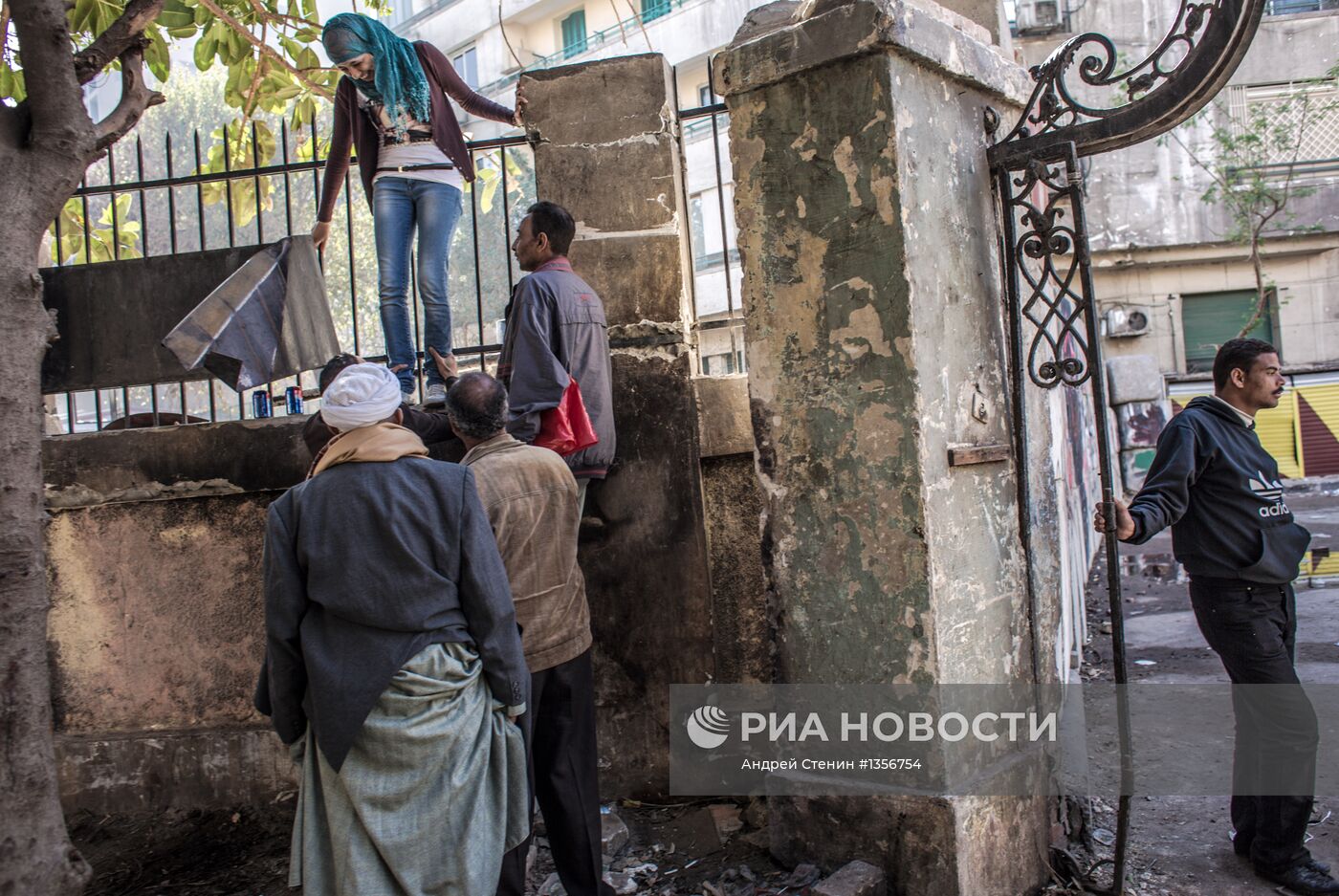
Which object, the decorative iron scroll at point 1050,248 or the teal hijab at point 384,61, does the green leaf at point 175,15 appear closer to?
the teal hijab at point 384,61

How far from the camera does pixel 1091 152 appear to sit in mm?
3369

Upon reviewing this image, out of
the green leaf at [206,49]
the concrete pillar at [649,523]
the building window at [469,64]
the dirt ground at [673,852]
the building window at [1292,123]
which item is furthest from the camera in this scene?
the building window at [469,64]

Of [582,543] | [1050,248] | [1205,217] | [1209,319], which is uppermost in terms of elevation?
[1205,217]

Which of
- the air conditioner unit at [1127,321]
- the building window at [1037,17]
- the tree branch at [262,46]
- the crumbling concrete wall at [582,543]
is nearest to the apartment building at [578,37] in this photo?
the building window at [1037,17]

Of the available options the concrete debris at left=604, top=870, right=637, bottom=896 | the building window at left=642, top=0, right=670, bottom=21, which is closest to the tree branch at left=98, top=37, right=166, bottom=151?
the concrete debris at left=604, top=870, right=637, bottom=896

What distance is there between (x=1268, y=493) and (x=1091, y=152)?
4.47 ft

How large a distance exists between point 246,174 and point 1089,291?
3972 mm

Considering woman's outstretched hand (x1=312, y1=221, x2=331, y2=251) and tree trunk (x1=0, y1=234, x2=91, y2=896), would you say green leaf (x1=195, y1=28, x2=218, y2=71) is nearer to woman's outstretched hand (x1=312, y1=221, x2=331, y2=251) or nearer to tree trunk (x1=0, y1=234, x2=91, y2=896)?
woman's outstretched hand (x1=312, y1=221, x2=331, y2=251)

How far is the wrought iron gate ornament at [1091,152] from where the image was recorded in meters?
3.04

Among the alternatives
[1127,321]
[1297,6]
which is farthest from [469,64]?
[1297,6]

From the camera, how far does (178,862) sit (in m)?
4.02

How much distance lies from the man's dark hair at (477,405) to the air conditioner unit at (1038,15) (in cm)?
1731

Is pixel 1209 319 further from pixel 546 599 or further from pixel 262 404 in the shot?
pixel 546 599

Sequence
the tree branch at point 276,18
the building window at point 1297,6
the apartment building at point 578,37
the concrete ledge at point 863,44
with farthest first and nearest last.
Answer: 1. the apartment building at point 578,37
2. the building window at point 1297,6
3. the tree branch at point 276,18
4. the concrete ledge at point 863,44
